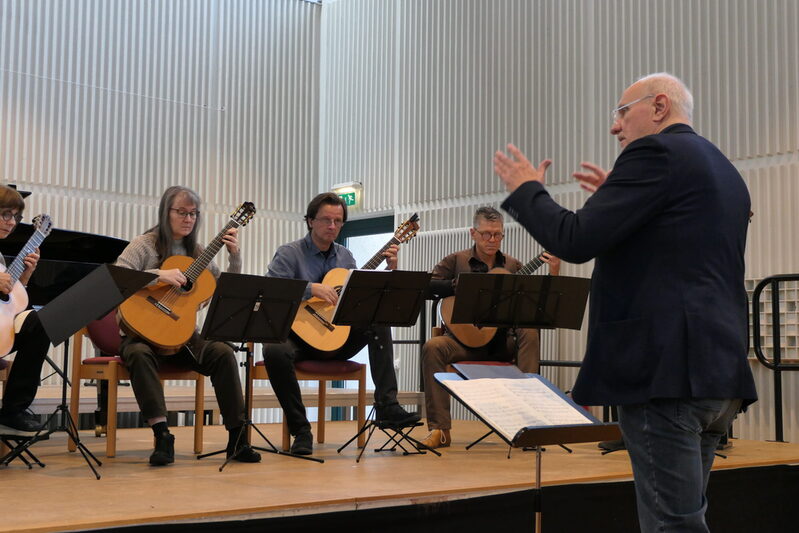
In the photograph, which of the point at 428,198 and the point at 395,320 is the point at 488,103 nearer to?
the point at 428,198

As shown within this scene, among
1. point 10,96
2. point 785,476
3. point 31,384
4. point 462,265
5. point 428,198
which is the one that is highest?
point 10,96

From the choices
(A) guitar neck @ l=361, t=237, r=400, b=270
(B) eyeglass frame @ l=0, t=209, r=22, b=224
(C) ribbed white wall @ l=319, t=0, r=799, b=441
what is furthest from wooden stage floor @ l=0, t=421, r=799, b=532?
(C) ribbed white wall @ l=319, t=0, r=799, b=441

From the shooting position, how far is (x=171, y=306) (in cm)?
400

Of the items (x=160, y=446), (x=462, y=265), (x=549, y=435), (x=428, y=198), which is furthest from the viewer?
(x=428, y=198)

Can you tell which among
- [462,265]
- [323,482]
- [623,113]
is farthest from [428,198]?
[623,113]

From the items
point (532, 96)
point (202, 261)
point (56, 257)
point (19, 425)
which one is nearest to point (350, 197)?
point (532, 96)

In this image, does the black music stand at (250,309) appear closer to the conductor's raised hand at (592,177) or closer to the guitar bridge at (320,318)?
the guitar bridge at (320,318)

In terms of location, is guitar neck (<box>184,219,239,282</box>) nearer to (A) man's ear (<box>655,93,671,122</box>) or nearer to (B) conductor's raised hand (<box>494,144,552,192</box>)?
(B) conductor's raised hand (<box>494,144,552,192</box>)

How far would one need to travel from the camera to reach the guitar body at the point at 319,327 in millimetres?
4406

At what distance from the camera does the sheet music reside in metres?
2.04

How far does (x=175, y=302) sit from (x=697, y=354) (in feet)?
8.94

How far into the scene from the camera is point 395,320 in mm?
4078

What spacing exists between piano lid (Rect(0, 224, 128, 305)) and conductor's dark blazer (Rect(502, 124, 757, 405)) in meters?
3.78

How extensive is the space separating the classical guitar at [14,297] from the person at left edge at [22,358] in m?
0.05
